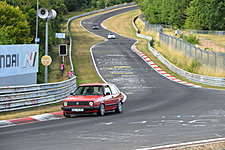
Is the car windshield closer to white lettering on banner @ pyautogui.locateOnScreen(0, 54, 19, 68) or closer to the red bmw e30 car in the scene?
the red bmw e30 car

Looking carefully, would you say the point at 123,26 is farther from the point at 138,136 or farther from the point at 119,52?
the point at 138,136

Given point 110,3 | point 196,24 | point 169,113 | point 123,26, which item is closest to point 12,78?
point 169,113

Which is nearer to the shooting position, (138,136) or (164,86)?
(138,136)

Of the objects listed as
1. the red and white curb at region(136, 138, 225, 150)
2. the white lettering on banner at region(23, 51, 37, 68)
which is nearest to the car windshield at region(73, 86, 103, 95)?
the white lettering on banner at region(23, 51, 37, 68)

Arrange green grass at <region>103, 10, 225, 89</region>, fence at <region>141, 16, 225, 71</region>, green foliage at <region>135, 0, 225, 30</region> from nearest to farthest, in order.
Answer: fence at <region>141, 16, 225, 71</region>, green grass at <region>103, 10, 225, 89</region>, green foliage at <region>135, 0, 225, 30</region>

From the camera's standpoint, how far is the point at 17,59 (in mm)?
20062

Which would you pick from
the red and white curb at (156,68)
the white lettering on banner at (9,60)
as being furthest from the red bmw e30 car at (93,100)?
the red and white curb at (156,68)

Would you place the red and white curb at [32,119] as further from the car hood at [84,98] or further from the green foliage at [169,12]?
the green foliage at [169,12]

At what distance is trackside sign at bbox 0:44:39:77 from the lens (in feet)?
61.9

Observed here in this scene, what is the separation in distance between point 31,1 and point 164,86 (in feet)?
121

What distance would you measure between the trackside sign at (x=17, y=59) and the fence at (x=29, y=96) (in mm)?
1287

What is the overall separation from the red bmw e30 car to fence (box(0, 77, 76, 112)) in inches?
122

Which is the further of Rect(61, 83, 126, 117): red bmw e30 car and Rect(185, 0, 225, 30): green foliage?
Rect(185, 0, 225, 30): green foliage

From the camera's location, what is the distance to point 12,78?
19703 millimetres
